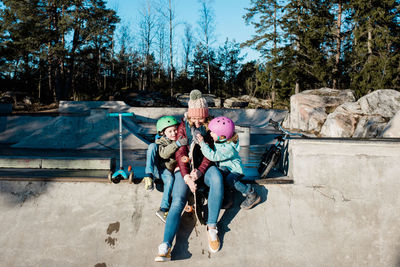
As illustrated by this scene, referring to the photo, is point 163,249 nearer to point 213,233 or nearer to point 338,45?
point 213,233

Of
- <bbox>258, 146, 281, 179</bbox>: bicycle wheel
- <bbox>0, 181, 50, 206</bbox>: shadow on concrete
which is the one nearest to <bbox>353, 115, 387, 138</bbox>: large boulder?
<bbox>258, 146, 281, 179</bbox>: bicycle wheel

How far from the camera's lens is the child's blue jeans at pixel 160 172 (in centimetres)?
290

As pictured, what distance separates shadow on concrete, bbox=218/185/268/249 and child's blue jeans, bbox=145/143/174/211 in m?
0.65

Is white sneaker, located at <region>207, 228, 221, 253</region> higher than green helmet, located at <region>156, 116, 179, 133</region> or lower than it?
lower

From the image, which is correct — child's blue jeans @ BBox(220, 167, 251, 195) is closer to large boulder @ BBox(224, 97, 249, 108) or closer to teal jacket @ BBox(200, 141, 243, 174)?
teal jacket @ BBox(200, 141, 243, 174)

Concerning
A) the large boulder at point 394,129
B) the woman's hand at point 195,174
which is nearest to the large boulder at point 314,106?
the large boulder at point 394,129

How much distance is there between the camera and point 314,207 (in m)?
3.11

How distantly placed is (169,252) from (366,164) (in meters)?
2.52

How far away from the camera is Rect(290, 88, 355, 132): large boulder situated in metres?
14.7

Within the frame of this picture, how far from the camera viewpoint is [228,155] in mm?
2953

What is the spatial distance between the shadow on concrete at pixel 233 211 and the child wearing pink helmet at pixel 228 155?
0.35 ft

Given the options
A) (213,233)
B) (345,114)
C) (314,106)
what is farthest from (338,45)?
(213,233)

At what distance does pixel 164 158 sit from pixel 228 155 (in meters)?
0.74

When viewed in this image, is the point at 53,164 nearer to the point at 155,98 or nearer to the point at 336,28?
the point at 155,98
